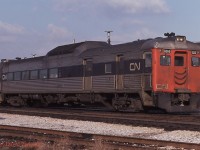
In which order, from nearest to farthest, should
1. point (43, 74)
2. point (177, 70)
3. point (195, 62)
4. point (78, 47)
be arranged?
point (177, 70) < point (195, 62) < point (78, 47) < point (43, 74)

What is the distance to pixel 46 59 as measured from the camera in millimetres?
27188

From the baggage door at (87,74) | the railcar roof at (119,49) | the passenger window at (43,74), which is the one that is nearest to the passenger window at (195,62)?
the railcar roof at (119,49)

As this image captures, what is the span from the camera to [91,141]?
33.9 feet

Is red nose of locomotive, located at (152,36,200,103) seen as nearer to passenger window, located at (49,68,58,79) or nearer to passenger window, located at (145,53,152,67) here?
passenger window, located at (145,53,152,67)

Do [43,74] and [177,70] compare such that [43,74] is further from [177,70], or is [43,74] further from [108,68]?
[177,70]

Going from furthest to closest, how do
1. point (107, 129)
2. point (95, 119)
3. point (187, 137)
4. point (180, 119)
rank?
1. point (95, 119)
2. point (180, 119)
3. point (107, 129)
4. point (187, 137)

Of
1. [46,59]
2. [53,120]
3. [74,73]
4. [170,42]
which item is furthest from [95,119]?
[46,59]

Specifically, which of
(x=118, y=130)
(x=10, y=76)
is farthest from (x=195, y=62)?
(x=10, y=76)

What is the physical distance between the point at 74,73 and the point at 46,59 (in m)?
3.85

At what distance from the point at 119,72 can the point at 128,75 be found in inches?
28.5

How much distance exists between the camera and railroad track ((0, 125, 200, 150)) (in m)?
9.51

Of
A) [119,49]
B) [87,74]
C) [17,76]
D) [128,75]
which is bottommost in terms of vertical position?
[128,75]

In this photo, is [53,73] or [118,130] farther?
[53,73]

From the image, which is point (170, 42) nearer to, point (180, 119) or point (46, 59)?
point (180, 119)
